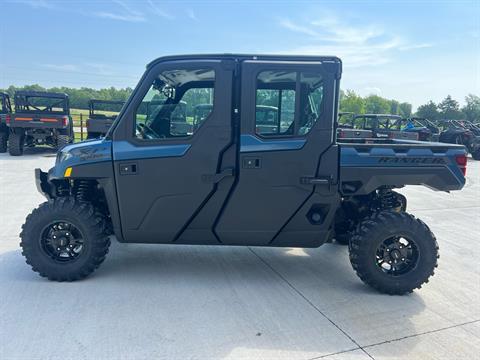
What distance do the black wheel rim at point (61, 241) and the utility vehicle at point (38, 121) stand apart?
10.2m

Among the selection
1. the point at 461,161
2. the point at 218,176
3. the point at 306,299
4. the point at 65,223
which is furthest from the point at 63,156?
the point at 461,161

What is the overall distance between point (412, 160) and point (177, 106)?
7.64 ft

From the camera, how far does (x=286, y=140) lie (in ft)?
11.4

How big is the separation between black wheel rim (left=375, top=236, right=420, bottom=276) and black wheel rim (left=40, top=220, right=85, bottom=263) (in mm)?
2957

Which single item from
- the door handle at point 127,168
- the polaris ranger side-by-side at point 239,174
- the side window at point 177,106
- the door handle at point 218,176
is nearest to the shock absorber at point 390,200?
the polaris ranger side-by-side at point 239,174

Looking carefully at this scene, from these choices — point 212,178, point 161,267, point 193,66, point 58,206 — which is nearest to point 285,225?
point 212,178

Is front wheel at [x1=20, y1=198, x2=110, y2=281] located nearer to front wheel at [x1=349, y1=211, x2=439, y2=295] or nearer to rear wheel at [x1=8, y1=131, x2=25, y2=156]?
front wheel at [x1=349, y1=211, x2=439, y2=295]

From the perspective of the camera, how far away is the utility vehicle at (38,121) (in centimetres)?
1301

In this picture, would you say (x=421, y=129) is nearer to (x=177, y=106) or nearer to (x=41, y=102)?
(x=41, y=102)

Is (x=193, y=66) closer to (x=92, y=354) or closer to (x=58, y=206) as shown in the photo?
(x=58, y=206)

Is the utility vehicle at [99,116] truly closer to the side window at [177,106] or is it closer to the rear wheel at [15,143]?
the rear wheel at [15,143]

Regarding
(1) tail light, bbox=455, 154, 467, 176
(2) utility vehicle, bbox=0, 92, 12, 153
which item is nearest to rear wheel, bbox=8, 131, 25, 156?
(2) utility vehicle, bbox=0, 92, 12, 153

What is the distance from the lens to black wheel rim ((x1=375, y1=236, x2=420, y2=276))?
11.9 feet

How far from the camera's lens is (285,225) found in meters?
3.61
